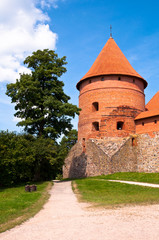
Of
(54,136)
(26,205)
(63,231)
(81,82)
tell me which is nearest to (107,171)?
(54,136)

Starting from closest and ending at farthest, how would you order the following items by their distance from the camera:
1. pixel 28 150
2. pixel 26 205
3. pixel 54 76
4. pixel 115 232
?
pixel 115 232
pixel 26 205
pixel 28 150
pixel 54 76

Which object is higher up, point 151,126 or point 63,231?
point 151,126

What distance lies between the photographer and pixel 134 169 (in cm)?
2020

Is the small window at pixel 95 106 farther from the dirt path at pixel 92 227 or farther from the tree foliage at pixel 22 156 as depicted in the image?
the dirt path at pixel 92 227

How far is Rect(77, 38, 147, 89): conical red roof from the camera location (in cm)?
2202

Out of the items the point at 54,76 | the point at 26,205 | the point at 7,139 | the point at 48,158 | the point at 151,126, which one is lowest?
the point at 26,205

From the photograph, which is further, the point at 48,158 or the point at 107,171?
the point at 107,171

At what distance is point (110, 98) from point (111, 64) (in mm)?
3642

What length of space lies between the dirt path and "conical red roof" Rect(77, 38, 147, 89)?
58.0ft

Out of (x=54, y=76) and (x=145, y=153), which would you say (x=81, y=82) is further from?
(x=145, y=153)

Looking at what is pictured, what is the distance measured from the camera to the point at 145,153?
65.0 feet

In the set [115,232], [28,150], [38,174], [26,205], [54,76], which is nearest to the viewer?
[115,232]

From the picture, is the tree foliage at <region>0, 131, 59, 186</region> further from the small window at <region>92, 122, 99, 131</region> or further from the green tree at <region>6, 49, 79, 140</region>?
the small window at <region>92, 122, 99, 131</region>

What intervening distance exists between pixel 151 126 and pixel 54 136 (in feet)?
26.6
